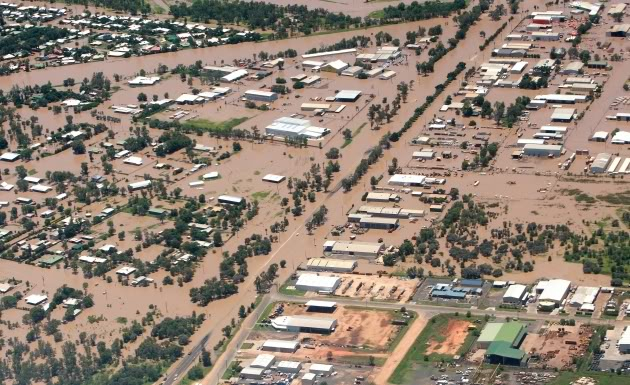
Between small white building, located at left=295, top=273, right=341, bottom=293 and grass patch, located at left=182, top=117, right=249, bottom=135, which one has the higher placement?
grass patch, located at left=182, top=117, right=249, bottom=135

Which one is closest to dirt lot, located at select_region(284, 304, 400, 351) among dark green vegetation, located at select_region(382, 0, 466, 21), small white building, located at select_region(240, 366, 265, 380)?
small white building, located at select_region(240, 366, 265, 380)

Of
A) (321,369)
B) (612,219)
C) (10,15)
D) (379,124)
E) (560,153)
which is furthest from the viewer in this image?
(10,15)

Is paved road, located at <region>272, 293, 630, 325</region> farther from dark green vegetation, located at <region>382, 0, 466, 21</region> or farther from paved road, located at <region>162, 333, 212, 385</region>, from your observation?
dark green vegetation, located at <region>382, 0, 466, 21</region>

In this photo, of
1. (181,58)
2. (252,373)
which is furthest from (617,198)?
(181,58)

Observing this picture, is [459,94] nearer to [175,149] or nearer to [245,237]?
[175,149]

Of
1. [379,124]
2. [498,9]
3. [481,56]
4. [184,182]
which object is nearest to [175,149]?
[184,182]

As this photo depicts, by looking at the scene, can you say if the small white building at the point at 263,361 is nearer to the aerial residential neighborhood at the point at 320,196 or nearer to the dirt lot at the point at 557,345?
the aerial residential neighborhood at the point at 320,196
